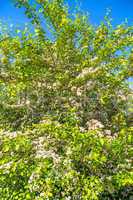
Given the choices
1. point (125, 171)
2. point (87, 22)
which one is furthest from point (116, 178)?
point (87, 22)

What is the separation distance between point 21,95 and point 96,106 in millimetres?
2354

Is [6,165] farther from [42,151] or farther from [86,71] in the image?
[86,71]

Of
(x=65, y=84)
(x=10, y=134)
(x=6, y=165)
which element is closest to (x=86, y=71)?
(x=65, y=84)

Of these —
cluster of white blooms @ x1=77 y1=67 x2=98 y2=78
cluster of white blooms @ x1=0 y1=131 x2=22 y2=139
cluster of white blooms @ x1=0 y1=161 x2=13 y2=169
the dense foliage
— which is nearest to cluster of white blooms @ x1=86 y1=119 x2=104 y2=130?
the dense foliage

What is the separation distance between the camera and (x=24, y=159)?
9.18 meters

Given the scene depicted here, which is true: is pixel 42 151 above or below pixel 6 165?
above

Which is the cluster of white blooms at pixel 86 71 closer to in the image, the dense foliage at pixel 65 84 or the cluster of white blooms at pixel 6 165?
A: the dense foliage at pixel 65 84

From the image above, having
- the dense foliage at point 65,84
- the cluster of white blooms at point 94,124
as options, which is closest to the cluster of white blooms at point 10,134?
the dense foliage at point 65,84

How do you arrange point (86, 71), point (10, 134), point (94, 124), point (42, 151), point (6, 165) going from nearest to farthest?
1. point (6, 165)
2. point (42, 151)
3. point (10, 134)
4. point (94, 124)
5. point (86, 71)

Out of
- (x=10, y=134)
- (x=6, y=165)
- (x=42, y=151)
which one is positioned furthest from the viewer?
(x=10, y=134)

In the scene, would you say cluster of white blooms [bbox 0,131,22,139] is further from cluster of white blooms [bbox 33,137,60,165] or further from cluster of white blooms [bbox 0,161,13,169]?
cluster of white blooms [bbox 0,161,13,169]

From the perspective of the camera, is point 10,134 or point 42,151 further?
point 10,134

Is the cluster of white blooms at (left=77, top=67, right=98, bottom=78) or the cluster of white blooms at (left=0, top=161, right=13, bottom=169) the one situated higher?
the cluster of white blooms at (left=77, top=67, right=98, bottom=78)

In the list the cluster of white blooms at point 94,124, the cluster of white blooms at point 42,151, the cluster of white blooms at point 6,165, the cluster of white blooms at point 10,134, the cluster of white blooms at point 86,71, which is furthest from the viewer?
the cluster of white blooms at point 86,71
